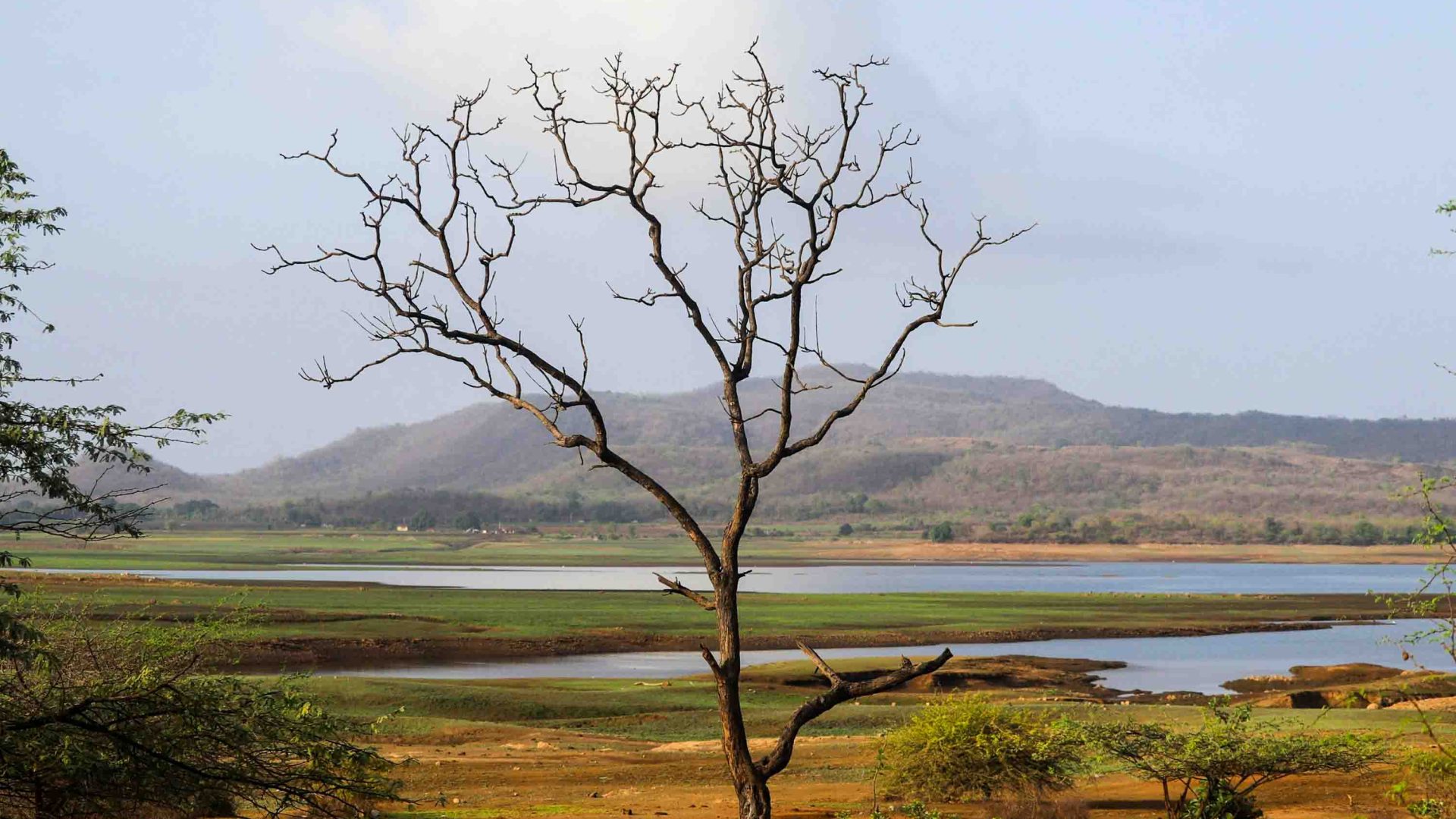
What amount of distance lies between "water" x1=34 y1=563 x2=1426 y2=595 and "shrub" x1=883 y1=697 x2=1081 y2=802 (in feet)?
250

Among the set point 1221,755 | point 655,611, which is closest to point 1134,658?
→ point 655,611

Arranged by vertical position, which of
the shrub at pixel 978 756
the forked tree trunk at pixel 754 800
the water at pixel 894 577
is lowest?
the water at pixel 894 577

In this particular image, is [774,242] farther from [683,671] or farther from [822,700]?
[683,671]

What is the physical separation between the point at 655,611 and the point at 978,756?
56739 millimetres

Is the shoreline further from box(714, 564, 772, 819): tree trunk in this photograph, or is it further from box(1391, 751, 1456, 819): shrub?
box(714, 564, 772, 819): tree trunk

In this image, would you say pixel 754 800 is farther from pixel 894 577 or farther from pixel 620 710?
pixel 894 577

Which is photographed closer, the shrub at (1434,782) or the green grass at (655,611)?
the shrub at (1434,782)

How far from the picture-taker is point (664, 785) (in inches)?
858

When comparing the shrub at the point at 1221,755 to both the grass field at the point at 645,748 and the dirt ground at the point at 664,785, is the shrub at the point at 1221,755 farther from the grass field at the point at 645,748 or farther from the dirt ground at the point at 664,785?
the dirt ground at the point at 664,785

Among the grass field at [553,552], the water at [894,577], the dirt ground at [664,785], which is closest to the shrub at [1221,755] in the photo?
the dirt ground at [664,785]

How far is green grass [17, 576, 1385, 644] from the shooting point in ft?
198

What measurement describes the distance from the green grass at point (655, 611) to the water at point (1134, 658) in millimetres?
3871

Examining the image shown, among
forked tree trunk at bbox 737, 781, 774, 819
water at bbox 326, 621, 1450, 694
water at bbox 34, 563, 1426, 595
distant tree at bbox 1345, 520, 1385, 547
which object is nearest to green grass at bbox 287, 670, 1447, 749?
water at bbox 326, 621, 1450, 694

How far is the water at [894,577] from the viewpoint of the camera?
332 ft
